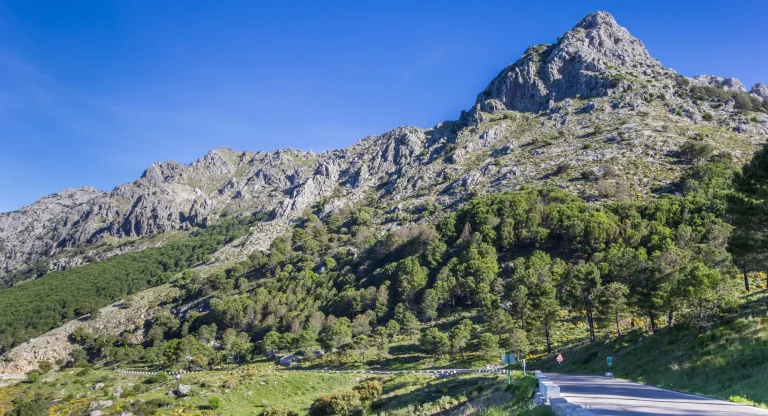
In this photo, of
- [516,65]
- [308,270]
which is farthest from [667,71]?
[308,270]

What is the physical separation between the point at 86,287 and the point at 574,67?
21407 cm

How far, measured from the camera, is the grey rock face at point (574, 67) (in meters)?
155

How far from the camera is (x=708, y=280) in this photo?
2734 centimetres

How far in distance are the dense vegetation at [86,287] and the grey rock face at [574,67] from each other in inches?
5881

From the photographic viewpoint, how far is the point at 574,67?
531 ft

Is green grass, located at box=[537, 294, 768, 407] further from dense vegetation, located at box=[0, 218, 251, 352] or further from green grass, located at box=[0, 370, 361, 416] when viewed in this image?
dense vegetation, located at box=[0, 218, 251, 352]

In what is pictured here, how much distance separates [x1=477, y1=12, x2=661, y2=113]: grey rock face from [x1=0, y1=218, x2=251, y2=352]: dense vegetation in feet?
490

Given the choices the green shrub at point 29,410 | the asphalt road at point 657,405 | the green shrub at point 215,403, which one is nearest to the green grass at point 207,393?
the green shrub at point 215,403

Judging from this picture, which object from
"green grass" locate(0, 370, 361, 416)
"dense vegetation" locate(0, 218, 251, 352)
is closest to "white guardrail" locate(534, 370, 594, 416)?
"green grass" locate(0, 370, 361, 416)

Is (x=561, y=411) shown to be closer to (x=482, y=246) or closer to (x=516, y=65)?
(x=482, y=246)

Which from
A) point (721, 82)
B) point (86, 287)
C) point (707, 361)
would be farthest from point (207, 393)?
point (721, 82)

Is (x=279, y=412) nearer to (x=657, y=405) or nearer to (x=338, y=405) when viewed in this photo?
(x=338, y=405)

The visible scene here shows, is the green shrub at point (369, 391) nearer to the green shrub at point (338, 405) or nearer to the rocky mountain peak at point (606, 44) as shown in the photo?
the green shrub at point (338, 405)

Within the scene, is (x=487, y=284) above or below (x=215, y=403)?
above
